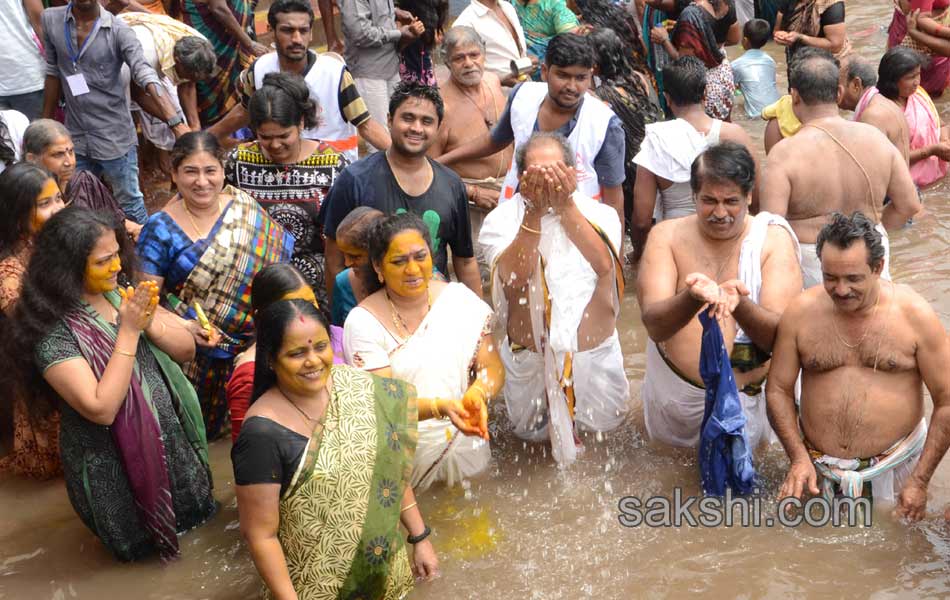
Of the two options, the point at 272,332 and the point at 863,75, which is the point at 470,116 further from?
the point at 272,332

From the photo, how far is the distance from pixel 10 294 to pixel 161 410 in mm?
889

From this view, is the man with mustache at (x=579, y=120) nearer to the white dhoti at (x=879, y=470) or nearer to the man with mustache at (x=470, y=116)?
the man with mustache at (x=470, y=116)

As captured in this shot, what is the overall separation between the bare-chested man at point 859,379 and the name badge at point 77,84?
4.65 metres

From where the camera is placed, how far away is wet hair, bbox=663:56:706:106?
6.03 meters

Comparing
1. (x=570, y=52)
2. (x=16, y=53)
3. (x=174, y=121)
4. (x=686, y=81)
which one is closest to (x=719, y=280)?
(x=570, y=52)

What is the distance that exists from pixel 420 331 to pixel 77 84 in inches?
141

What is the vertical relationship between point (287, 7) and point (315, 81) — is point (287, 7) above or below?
above

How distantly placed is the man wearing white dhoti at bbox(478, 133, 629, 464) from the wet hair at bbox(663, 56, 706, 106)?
1.54 metres

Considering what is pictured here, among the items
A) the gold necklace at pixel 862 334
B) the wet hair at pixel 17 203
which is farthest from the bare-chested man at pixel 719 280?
the wet hair at pixel 17 203

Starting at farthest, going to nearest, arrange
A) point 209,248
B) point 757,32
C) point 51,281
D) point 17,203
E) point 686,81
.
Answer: point 757,32, point 686,81, point 209,248, point 17,203, point 51,281

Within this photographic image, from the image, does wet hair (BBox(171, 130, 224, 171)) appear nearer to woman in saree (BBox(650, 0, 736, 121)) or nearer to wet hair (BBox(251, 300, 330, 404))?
wet hair (BBox(251, 300, 330, 404))

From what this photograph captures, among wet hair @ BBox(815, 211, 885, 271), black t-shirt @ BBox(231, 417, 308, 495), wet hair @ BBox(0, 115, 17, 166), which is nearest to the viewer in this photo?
black t-shirt @ BBox(231, 417, 308, 495)

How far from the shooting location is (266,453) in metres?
3.47

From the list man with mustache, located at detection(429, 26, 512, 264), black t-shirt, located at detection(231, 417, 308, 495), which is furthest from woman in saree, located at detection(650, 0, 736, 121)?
black t-shirt, located at detection(231, 417, 308, 495)
